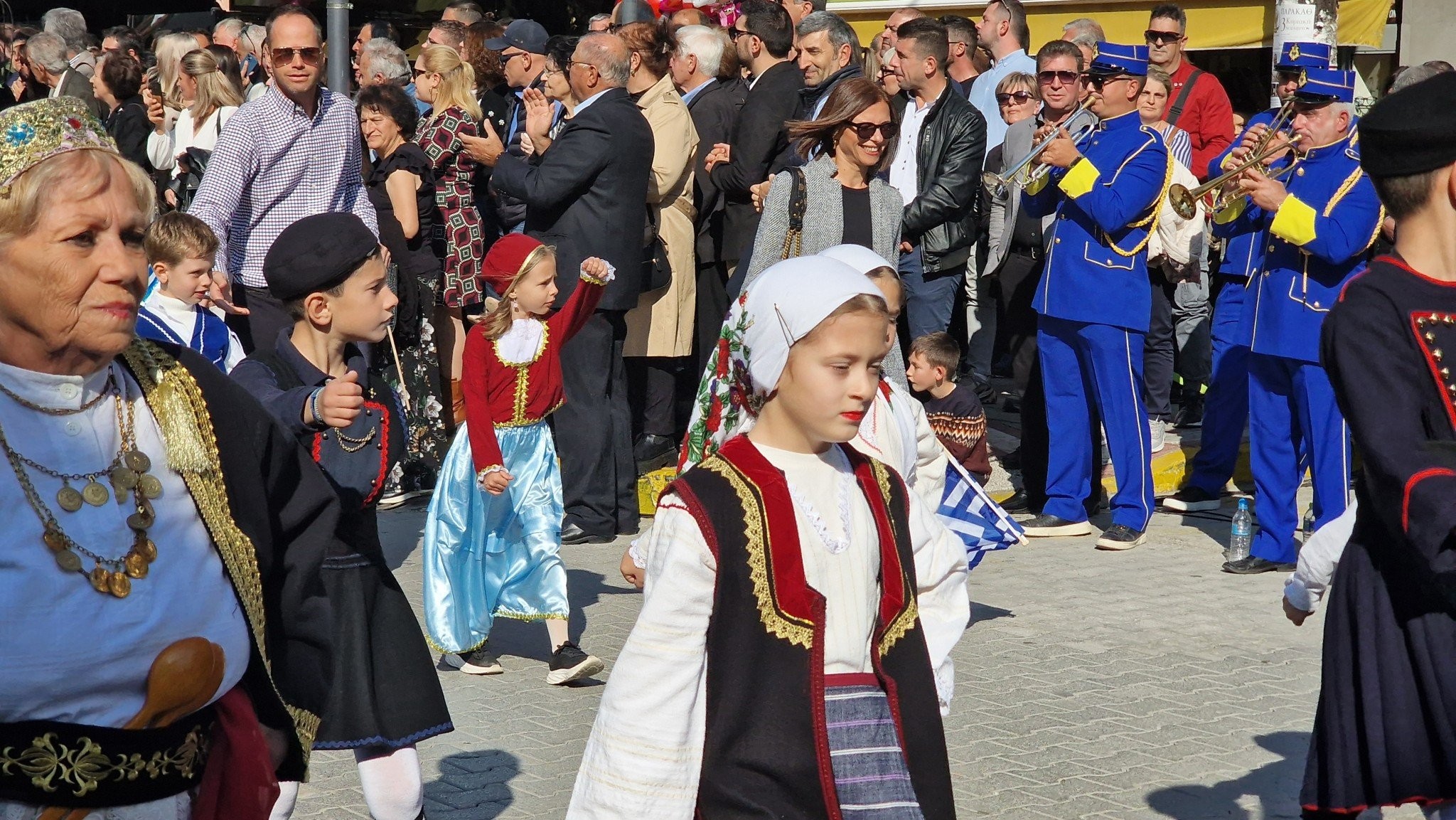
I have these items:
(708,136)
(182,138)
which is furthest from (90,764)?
(182,138)

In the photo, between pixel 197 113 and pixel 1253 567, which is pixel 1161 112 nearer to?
pixel 1253 567

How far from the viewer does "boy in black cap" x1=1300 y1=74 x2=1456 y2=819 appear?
327cm

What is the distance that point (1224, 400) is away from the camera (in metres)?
9.38

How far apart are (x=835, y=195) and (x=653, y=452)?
3174 mm

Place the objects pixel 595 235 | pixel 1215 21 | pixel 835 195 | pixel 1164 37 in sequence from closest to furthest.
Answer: pixel 835 195, pixel 595 235, pixel 1164 37, pixel 1215 21

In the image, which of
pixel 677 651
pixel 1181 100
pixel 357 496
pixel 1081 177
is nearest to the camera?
pixel 677 651

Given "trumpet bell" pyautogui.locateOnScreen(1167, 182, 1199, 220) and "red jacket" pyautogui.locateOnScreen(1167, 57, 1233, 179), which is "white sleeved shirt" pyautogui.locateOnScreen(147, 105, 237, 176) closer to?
"trumpet bell" pyautogui.locateOnScreen(1167, 182, 1199, 220)

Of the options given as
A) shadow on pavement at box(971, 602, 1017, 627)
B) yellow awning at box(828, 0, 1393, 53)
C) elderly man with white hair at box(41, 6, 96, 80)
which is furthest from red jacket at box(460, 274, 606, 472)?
elderly man with white hair at box(41, 6, 96, 80)

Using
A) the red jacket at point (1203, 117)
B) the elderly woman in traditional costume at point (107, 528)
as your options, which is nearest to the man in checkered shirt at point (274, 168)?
the elderly woman in traditional costume at point (107, 528)

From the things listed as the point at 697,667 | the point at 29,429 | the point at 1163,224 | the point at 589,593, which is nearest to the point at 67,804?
the point at 29,429

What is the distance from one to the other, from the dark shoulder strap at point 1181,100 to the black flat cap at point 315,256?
26.6 feet

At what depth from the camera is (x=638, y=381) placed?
34.2ft

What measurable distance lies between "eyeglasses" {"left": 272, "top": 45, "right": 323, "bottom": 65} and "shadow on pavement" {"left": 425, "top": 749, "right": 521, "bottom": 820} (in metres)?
3.65

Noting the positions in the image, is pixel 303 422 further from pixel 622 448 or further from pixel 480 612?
pixel 622 448
